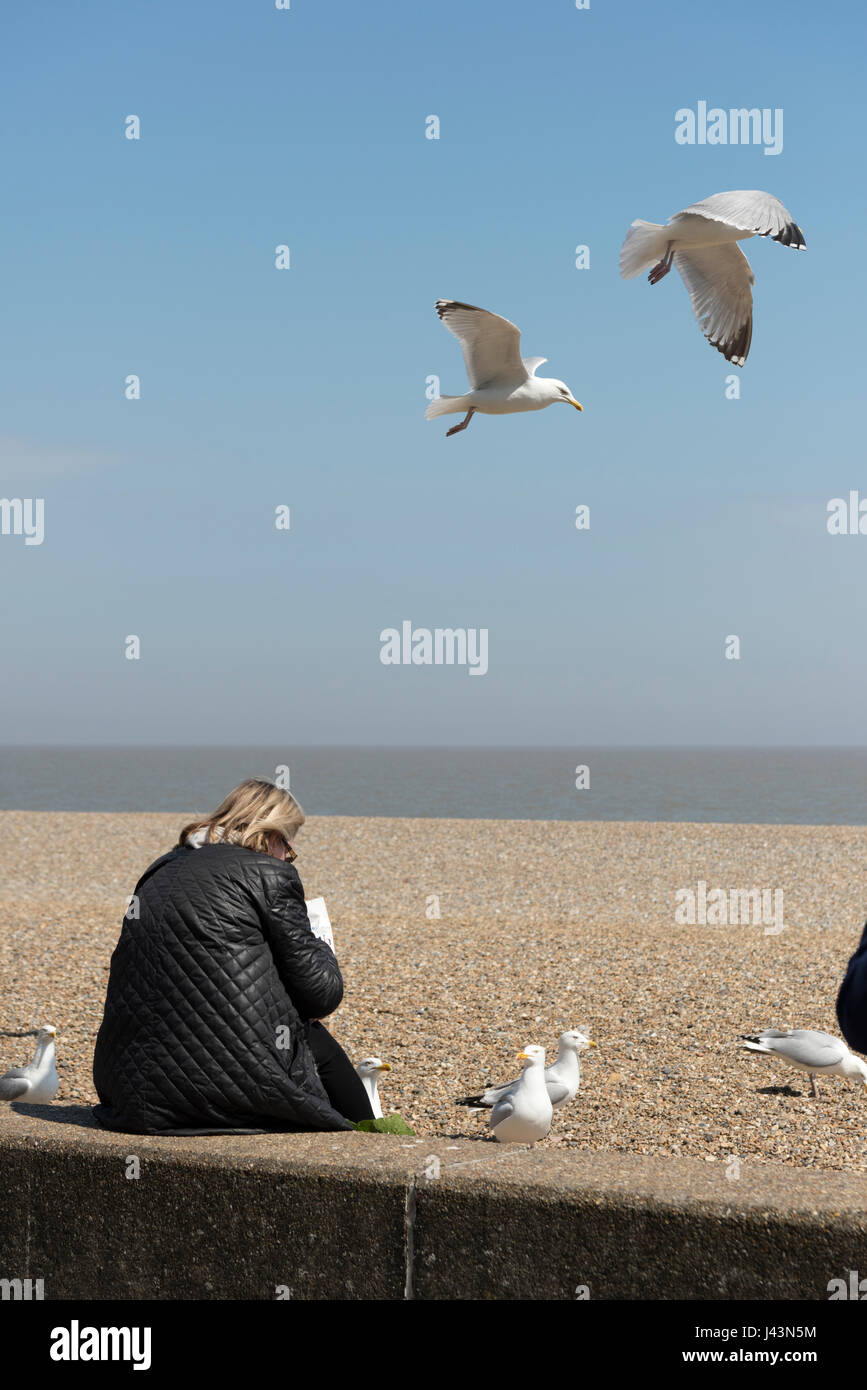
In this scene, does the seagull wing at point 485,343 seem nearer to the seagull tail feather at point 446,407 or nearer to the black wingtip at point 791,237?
the seagull tail feather at point 446,407

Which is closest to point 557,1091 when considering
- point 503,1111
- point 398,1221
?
point 503,1111

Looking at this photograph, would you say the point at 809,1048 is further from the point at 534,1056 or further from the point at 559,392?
the point at 559,392

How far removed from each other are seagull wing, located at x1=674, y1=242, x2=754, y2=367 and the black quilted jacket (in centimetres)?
420

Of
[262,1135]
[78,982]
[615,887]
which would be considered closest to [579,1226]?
[262,1135]

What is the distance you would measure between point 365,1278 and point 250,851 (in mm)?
1155

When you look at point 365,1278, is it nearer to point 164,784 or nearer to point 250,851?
point 250,851

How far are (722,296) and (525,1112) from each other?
4.09 meters

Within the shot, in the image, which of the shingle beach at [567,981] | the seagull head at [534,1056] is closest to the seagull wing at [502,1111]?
the seagull head at [534,1056]

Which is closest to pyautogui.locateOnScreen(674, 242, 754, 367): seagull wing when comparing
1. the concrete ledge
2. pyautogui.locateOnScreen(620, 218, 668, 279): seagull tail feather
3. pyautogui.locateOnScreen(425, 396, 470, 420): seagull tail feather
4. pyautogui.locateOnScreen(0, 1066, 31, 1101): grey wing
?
pyautogui.locateOnScreen(620, 218, 668, 279): seagull tail feather

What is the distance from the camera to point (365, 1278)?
305cm

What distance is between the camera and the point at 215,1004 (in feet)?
11.3

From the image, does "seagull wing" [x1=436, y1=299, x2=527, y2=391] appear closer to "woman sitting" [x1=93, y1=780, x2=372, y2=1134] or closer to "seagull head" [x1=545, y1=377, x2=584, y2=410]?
"seagull head" [x1=545, y1=377, x2=584, y2=410]

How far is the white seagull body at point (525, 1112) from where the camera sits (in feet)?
16.9
